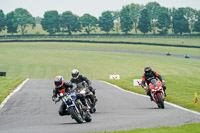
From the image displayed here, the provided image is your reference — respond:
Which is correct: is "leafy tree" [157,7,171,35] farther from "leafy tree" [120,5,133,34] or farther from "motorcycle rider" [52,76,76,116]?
"motorcycle rider" [52,76,76,116]

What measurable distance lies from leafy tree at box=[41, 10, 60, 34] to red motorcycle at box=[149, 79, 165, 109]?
160m

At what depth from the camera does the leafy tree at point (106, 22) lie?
181538 millimetres

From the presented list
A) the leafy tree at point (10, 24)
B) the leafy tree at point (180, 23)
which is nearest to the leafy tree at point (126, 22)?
the leafy tree at point (180, 23)

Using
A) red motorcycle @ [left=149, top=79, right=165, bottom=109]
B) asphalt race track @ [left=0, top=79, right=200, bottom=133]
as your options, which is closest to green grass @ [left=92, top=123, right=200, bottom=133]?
asphalt race track @ [left=0, top=79, right=200, bottom=133]

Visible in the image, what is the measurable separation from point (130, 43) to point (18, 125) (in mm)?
87052

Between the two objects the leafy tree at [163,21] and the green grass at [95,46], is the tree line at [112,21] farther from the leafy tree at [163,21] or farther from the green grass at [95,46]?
the green grass at [95,46]

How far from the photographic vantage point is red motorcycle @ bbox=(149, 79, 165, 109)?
16.2 metres

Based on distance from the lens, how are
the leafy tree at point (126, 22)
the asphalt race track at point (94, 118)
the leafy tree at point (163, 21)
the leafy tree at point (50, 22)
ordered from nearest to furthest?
the asphalt race track at point (94, 118)
the leafy tree at point (163, 21)
the leafy tree at point (126, 22)
the leafy tree at point (50, 22)

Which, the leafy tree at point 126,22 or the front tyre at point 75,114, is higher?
the leafy tree at point 126,22

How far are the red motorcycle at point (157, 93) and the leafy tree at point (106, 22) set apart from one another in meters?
165

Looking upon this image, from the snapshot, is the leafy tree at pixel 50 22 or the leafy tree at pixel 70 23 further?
the leafy tree at pixel 70 23

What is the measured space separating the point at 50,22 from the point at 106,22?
24310mm

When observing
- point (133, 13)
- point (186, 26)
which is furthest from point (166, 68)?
point (133, 13)

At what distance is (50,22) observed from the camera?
179125 mm
